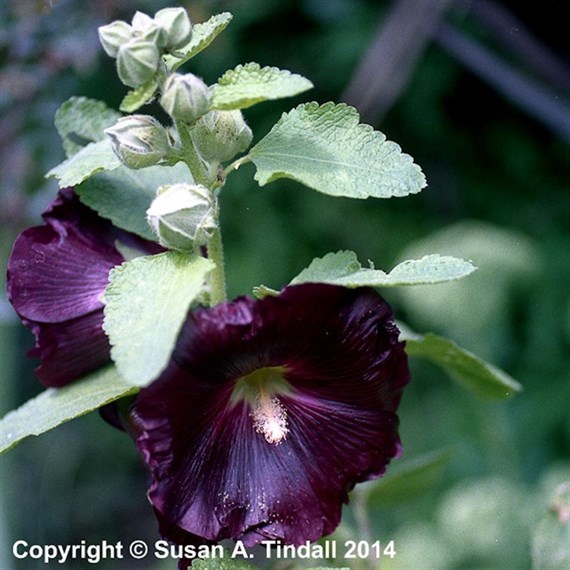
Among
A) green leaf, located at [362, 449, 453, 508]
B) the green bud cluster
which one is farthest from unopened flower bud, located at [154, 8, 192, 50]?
green leaf, located at [362, 449, 453, 508]

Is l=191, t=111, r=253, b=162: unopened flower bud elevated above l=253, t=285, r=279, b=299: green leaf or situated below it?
above

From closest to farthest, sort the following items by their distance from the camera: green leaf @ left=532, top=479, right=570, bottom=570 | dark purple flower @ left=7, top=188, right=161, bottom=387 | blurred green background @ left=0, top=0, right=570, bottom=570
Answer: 1. dark purple flower @ left=7, top=188, right=161, bottom=387
2. green leaf @ left=532, top=479, right=570, bottom=570
3. blurred green background @ left=0, top=0, right=570, bottom=570

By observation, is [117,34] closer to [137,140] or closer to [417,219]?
[137,140]

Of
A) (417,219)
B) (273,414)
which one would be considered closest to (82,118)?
(273,414)

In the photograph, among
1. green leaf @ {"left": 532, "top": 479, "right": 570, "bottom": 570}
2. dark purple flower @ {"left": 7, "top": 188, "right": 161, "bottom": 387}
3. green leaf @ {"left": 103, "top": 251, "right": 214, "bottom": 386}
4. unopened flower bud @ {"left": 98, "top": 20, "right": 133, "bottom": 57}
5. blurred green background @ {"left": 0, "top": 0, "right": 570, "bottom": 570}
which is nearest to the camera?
green leaf @ {"left": 103, "top": 251, "right": 214, "bottom": 386}

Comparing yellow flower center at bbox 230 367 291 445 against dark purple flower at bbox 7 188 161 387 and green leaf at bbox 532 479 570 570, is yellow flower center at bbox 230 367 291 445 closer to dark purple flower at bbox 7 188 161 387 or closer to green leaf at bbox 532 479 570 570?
dark purple flower at bbox 7 188 161 387

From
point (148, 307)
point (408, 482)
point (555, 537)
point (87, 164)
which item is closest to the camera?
point (148, 307)
